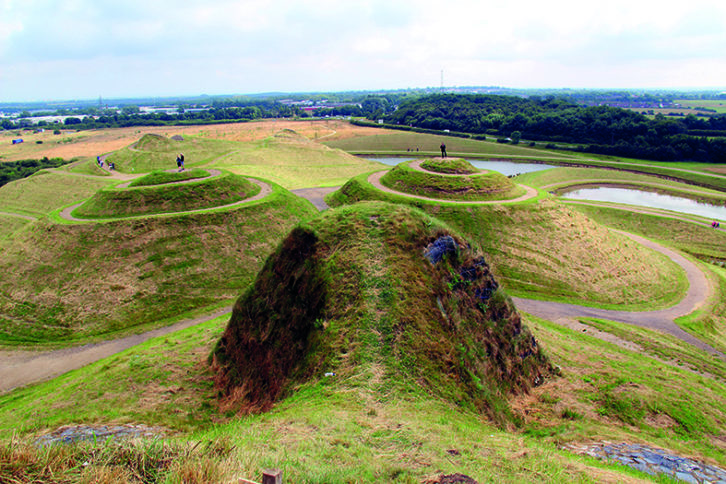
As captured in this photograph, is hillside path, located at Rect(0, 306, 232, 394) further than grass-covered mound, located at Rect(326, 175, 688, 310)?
No

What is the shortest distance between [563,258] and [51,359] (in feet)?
140

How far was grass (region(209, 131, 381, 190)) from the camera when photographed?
252 ft

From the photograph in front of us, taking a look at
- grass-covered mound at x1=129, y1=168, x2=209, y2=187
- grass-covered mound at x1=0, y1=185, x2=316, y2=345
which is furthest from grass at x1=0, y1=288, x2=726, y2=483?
grass-covered mound at x1=129, y1=168, x2=209, y2=187

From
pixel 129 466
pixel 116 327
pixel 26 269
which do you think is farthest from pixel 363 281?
pixel 26 269

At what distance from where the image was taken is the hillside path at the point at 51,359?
23.3m

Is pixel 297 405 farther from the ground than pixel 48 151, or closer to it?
closer to it

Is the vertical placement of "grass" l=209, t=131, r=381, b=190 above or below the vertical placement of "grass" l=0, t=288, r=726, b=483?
above

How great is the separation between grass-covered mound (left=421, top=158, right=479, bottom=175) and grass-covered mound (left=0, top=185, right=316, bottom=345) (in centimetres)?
2140

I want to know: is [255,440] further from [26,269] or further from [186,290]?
[26,269]

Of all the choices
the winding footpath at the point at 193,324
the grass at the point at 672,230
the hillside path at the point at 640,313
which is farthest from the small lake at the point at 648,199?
the hillside path at the point at 640,313

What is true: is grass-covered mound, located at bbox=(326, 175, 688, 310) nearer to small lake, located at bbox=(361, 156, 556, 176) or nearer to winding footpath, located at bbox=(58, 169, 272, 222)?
winding footpath, located at bbox=(58, 169, 272, 222)

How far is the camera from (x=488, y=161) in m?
115

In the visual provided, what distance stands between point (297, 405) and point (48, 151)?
14150cm

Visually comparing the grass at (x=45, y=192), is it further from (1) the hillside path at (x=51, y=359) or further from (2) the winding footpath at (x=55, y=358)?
(2) the winding footpath at (x=55, y=358)
